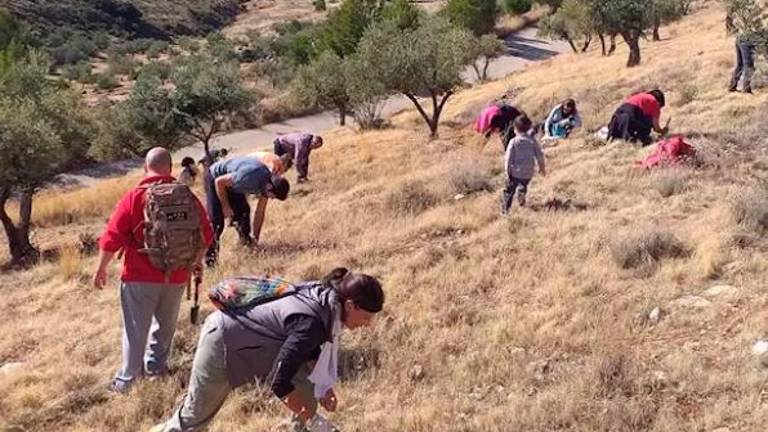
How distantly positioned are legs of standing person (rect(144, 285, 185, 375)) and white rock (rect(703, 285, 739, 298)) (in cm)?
417

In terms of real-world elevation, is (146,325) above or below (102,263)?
below

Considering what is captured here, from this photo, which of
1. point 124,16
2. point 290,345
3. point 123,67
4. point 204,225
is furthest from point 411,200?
point 124,16

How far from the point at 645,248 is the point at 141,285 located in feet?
14.6

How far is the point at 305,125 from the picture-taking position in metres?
39.9

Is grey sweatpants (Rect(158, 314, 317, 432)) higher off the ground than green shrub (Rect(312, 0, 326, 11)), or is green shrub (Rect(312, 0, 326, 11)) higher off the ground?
green shrub (Rect(312, 0, 326, 11))

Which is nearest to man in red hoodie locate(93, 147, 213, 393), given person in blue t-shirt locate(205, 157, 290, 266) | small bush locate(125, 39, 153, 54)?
person in blue t-shirt locate(205, 157, 290, 266)

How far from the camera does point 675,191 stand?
388 inches

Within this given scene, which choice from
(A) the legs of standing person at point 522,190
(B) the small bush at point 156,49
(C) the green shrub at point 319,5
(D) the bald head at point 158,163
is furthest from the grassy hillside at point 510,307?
(C) the green shrub at point 319,5

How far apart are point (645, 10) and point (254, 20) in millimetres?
64468

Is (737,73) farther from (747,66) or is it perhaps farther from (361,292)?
(361,292)

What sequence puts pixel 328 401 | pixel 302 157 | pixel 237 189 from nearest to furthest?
pixel 328 401
pixel 237 189
pixel 302 157

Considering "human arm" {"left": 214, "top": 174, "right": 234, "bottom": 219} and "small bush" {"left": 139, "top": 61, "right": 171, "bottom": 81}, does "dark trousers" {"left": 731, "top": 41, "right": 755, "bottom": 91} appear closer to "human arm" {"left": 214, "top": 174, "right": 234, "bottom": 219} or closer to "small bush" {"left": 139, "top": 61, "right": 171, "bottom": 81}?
"human arm" {"left": 214, "top": 174, "right": 234, "bottom": 219}

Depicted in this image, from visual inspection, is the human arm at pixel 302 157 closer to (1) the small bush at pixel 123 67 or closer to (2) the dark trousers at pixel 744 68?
(2) the dark trousers at pixel 744 68

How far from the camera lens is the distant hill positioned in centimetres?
7106
